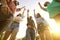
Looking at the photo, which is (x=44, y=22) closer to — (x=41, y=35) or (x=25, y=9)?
(x=41, y=35)

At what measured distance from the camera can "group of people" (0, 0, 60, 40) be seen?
3.79m

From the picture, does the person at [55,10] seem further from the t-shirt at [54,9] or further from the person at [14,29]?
the person at [14,29]

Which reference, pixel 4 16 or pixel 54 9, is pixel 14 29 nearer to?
pixel 4 16

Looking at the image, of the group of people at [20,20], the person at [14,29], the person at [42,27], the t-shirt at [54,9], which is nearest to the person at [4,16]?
the group of people at [20,20]

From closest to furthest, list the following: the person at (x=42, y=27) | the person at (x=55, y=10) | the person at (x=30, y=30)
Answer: the person at (x=55, y=10), the person at (x=42, y=27), the person at (x=30, y=30)

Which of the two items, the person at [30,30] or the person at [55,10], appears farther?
the person at [30,30]

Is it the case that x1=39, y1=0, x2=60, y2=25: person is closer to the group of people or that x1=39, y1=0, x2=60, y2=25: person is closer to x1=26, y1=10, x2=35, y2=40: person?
the group of people

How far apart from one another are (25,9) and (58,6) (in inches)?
101

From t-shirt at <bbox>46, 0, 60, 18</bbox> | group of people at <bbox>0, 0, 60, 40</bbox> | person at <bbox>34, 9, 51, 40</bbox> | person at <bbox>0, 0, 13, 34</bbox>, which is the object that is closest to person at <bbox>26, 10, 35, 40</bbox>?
group of people at <bbox>0, 0, 60, 40</bbox>

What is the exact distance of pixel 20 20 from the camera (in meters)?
5.47

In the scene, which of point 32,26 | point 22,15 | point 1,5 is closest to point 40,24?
point 32,26

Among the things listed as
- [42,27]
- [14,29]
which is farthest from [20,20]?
[42,27]

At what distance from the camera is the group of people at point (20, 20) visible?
3787 mm

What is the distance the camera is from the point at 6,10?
3.79m
